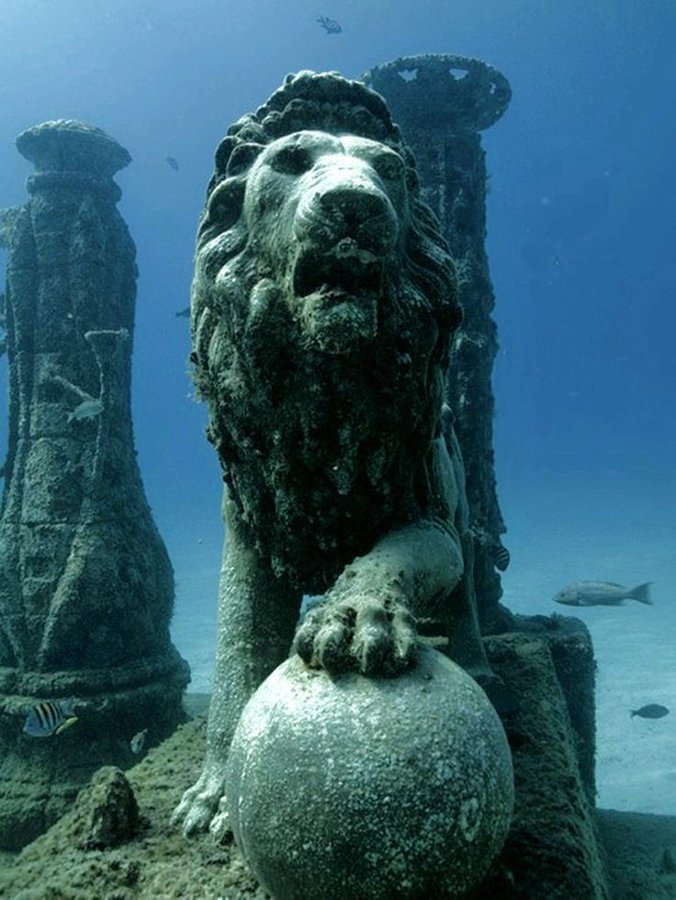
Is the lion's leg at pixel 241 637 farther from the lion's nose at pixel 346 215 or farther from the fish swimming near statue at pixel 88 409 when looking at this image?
the fish swimming near statue at pixel 88 409

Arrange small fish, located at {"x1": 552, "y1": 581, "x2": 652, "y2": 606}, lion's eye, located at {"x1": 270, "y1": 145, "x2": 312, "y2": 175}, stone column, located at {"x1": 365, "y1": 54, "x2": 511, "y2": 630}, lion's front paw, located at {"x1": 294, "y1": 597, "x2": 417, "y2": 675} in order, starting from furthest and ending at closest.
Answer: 1. small fish, located at {"x1": 552, "y1": 581, "x2": 652, "y2": 606}
2. stone column, located at {"x1": 365, "y1": 54, "x2": 511, "y2": 630}
3. lion's eye, located at {"x1": 270, "y1": 145, "x2": 312, "y2": 175}
4. lion's front paw, located at {"x1": 294, "y1": 597, "x2": 417, "y2": 675}

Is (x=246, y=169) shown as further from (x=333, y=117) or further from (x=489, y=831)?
(x=489, y=831)

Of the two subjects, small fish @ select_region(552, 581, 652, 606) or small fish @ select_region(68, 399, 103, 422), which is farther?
small fish @ select_region(552, 581, 652, 606)

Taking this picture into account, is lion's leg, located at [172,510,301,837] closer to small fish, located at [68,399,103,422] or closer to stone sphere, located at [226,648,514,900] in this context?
stone sphere, located at [226,648,514,900]

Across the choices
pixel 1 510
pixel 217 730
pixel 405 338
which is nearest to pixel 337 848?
pixel 217 730

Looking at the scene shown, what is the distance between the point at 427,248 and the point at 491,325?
4.87 metres

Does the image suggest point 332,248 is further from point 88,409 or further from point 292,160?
point 88,409

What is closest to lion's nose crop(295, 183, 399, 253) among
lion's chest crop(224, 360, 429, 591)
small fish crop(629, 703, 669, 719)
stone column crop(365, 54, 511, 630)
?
lion's chest crop(224, 360, 429, 591)

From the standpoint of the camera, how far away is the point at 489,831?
162cm

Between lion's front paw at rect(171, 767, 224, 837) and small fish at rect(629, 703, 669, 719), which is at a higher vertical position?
lion's front paw at rect(171, 767, 224, 837)

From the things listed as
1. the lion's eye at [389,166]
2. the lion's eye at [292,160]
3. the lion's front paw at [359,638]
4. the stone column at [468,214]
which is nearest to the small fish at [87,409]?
the stone column at [468,214]

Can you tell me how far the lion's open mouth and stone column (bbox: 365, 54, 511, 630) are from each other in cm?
419

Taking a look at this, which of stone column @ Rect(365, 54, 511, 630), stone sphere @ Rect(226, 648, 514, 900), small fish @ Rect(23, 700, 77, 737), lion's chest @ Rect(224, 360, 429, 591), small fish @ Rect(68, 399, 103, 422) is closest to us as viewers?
stone sphere @ Rect(226, 648, 514, 900)

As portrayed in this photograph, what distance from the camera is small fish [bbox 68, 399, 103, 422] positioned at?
7.32 meters
